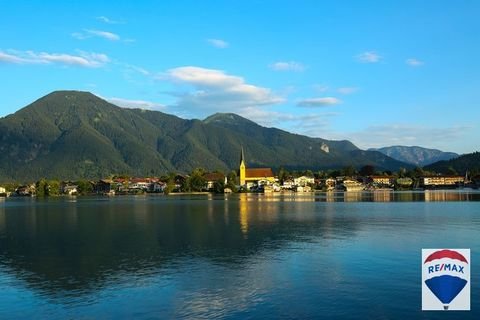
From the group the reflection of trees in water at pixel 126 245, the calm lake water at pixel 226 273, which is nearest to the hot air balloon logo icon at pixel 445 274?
the calm lake water at pixel 226 273

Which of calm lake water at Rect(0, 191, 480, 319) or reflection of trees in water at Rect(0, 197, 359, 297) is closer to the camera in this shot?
calm lake water at Rect(0, 191, 480, 319)

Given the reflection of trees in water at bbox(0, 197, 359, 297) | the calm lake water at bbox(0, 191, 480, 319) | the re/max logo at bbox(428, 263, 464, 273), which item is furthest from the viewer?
the reflection of trees in water at bbox(0, 197, 359, 297)

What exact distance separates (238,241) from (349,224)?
18.9 metres

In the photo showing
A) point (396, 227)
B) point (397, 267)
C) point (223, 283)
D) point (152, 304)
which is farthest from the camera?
point (396, 227)

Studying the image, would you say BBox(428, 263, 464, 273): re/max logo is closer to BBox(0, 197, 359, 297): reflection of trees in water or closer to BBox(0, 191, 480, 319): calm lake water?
BBox(0, 191, 480, 319): calm lake water

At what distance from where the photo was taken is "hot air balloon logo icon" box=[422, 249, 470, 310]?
13109 mm

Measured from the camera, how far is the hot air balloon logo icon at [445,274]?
13.1 metres

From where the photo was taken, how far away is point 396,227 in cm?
5350

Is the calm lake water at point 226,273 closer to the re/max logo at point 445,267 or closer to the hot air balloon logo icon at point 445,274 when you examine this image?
the hot air balloon logo icon at point 445,274

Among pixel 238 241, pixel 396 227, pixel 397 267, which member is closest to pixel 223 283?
pixel 397 267

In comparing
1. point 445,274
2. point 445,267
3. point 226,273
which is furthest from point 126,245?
point 445,267

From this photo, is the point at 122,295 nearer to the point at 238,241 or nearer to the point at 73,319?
the point at 73,319

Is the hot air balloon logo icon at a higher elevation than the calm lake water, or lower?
higher

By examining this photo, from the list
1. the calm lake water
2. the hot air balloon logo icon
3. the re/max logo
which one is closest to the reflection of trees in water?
the calm lake water
